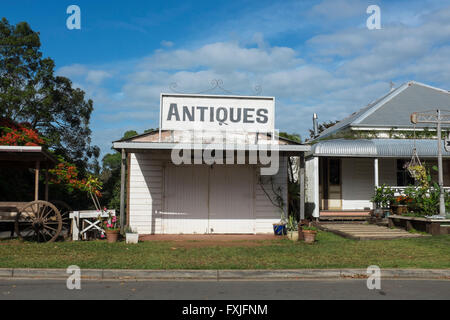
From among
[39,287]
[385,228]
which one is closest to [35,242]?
[39,287]

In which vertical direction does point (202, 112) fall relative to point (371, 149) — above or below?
above

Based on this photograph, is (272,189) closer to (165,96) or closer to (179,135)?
(179,135)

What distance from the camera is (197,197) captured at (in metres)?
14.0

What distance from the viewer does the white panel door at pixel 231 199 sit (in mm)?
13945

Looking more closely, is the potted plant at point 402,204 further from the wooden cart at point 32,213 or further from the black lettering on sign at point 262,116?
the wooden cart at point 32,213

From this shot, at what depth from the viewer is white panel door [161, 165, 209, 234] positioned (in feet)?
45.3

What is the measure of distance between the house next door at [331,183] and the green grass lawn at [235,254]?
19.3 ft

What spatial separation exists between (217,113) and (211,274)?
6850mm

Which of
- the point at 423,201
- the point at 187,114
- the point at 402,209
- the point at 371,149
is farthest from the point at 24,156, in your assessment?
the point at 402,209

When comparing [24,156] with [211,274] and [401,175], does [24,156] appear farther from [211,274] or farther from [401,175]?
[401,175]

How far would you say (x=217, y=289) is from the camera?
6.74 m

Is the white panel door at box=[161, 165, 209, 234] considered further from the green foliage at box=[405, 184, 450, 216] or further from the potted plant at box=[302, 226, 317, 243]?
the green foliage at box=[405, 184, 450, 216]

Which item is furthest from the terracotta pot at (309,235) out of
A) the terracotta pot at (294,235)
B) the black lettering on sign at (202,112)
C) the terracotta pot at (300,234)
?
the black lettering on sign at (202,112)

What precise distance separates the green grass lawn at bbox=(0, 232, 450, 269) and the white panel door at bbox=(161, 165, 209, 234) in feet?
6.91
